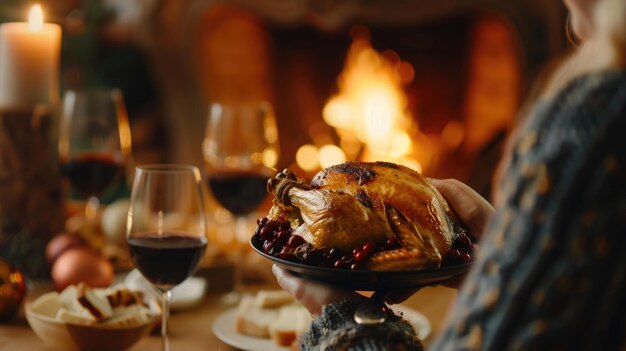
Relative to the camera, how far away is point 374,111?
357 cm

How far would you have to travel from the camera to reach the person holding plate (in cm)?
55

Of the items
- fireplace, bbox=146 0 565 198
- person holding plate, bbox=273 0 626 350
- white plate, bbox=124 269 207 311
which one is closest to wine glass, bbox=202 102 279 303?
white plate, bbox=124 269 207 311

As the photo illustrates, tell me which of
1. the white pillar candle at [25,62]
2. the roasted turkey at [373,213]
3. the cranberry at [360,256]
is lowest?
the cranberry at [360,256]

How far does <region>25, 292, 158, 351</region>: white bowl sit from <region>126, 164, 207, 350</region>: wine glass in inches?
3.2

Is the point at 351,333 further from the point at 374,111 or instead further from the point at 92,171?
the point at 374,111

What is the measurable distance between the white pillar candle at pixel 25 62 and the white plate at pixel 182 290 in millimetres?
482

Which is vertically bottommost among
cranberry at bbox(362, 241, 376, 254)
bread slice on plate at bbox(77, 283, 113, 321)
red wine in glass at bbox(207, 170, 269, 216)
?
bread slice on plate at bbox(77, 283, 113, 321)

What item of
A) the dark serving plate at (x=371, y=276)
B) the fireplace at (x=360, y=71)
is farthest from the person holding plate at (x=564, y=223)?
the fireplace at (x=360, y=71)

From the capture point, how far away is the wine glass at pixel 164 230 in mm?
1113

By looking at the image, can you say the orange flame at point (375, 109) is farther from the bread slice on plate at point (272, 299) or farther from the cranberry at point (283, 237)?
the cranberry at point (283, 237)

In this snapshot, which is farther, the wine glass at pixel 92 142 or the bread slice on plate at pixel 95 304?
the wine glass at pixel 92 142

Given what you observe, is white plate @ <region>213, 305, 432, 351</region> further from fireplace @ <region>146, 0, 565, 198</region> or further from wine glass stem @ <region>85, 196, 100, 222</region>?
fireplace @ <region>146, 0, 565, 198</region>

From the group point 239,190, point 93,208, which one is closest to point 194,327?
point 239,190

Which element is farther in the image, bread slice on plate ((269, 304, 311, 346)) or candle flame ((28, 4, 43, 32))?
candle flame ((28, 4, 43, 32))
